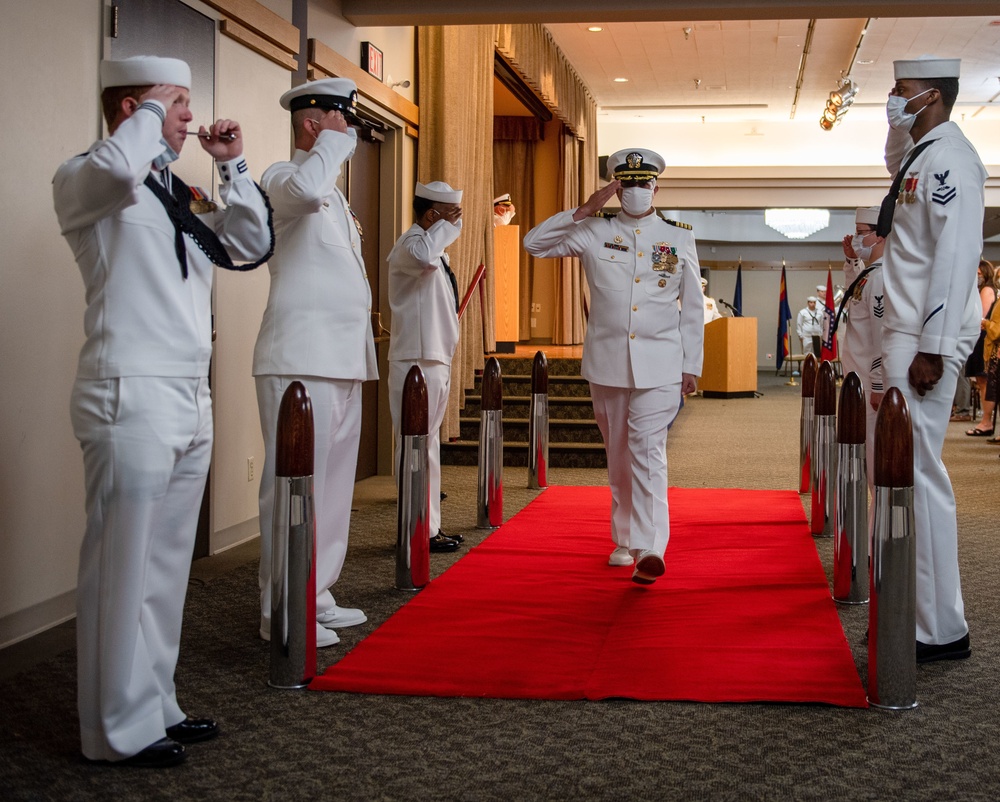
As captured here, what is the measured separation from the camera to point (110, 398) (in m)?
2.35

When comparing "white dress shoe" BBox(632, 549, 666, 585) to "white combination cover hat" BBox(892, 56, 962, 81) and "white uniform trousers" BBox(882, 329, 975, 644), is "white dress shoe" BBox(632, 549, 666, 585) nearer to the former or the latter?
"white uniform trousers" BBox(882, 329, 975, 644)

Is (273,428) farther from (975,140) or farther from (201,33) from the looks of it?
(975,140)

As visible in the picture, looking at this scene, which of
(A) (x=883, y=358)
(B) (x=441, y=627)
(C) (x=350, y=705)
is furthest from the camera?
(B) (x=441, y=627)

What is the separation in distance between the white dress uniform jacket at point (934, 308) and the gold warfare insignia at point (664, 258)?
1.25 m

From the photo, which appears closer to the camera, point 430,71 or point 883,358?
point 883,358

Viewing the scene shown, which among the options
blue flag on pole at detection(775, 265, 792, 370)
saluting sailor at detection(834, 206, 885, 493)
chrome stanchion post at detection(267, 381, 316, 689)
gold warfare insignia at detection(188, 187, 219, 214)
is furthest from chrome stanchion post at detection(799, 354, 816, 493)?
blue flag on pole at detection(775, 265, 792, 370)

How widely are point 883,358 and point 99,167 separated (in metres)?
2.30

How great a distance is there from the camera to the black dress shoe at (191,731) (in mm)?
2600

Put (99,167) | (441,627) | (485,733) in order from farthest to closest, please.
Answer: (441,627) → (485,733) → (99,167)

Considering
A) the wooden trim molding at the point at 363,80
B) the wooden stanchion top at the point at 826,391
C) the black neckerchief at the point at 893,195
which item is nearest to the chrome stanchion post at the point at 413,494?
the black neckerchief at the point at 893,195

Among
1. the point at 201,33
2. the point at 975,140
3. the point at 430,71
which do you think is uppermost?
the point at 975,140

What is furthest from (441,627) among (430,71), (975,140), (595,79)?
(975,140)

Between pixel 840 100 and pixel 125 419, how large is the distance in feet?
40.3

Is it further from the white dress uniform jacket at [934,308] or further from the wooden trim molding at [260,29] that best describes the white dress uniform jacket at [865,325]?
the wooden trim molding at [260,29]
